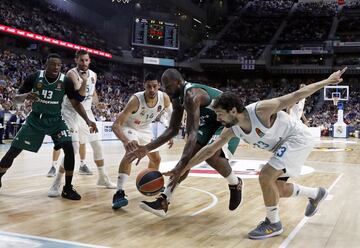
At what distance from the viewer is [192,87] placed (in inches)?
155

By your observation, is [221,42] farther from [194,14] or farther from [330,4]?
[330,4]

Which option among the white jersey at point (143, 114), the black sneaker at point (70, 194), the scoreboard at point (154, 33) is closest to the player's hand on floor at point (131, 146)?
the white jersey at point (143, 114)

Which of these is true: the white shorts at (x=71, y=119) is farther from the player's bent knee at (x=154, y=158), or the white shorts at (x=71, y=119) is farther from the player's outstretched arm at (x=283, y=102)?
the player's outstretched arm at (x=283, y=102)

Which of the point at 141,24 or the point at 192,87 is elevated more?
the point at 141,24

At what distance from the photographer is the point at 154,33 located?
101ft

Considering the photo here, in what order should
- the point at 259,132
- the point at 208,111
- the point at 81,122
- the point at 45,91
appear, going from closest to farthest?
the point at 259,132 → the point at 208,111 → the point at 45,91 → the point at 81,122

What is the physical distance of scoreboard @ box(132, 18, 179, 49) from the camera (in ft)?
100

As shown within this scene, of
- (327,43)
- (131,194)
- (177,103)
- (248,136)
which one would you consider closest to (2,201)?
(131,194)

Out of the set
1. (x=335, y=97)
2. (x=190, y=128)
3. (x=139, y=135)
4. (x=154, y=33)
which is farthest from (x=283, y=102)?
(x=154, y=33)

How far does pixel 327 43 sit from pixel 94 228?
34033mm

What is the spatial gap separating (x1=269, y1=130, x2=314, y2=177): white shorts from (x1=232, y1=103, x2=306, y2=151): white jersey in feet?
0.18

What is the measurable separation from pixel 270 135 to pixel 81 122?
11.3 feet

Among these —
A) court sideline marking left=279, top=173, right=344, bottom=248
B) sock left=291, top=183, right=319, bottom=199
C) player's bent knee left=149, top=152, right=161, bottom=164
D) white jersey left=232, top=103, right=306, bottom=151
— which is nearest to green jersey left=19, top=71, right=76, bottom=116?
player's bent knee left=149, top=152, right=161, bottom=164

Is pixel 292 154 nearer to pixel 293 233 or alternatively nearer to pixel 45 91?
pixel 293 233
